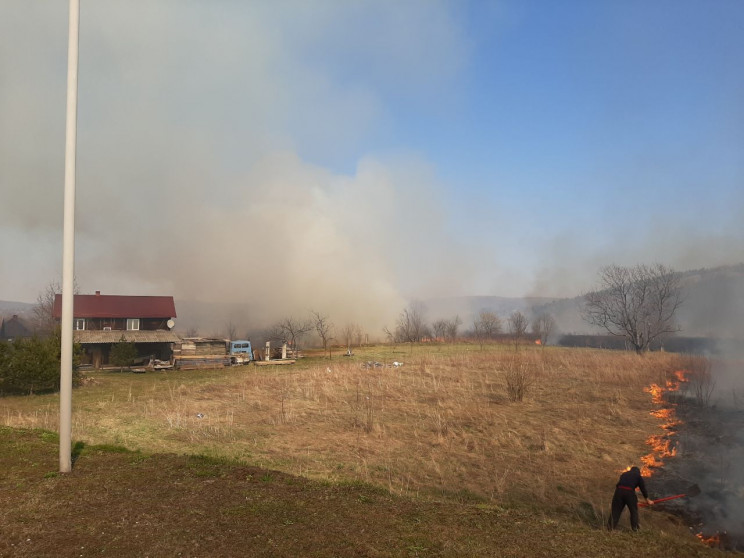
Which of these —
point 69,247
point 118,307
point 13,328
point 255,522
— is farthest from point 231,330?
point 255,522

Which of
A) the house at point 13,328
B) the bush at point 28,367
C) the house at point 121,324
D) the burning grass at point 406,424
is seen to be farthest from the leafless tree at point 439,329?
the house at point 13,328

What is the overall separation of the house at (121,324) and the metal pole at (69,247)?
29948 millimetres

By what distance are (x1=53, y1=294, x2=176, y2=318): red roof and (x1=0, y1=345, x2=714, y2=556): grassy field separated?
18.6 m

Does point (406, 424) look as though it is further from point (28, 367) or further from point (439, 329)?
point (439, 329)

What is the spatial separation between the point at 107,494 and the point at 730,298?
3145 cm

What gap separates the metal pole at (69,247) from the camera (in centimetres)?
961

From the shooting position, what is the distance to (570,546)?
743cm

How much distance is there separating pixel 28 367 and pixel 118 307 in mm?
21528

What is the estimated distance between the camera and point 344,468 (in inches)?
478

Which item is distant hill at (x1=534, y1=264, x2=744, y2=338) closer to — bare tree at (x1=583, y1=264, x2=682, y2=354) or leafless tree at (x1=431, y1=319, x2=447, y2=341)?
bare tree at (x1=583, y1=264, x2=682, y2=354)

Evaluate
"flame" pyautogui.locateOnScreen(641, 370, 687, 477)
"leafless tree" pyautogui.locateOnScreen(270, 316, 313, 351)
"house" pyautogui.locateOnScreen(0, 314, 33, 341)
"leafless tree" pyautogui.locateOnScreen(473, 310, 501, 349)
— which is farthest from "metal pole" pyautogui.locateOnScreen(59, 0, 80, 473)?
"house" pyautogui.locateOnScreen(0, 314, 33, 341)

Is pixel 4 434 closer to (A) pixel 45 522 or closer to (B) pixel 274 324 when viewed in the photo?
(A) pixel 45 522

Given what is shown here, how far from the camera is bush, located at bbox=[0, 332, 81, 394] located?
23.4m

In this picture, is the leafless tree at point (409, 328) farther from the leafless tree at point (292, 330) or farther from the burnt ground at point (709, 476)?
the burnt ground at point (709, 476)
